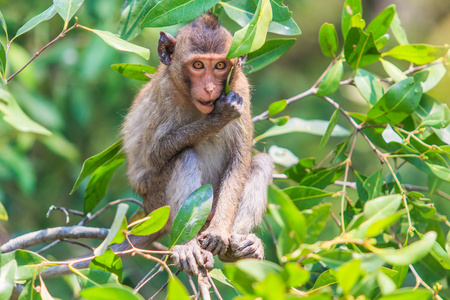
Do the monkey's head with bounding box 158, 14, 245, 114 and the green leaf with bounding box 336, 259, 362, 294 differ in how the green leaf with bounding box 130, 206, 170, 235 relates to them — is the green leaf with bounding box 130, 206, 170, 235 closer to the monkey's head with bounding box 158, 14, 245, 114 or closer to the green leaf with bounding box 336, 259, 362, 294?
the green leaf with bounding box 336, 259, 362, 294

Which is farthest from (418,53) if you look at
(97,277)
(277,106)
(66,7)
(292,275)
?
(97,277)

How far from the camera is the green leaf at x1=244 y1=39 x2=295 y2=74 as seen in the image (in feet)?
14.6

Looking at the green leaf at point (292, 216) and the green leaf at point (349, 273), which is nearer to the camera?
the green leaf at point (349, 273)

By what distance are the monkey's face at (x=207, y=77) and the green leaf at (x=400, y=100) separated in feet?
3.70

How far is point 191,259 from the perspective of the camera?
3.47 metres

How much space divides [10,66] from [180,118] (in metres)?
2.99

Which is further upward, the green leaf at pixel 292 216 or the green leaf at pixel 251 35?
the green leaf at pixel 251 35

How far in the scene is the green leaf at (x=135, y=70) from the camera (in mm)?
4138

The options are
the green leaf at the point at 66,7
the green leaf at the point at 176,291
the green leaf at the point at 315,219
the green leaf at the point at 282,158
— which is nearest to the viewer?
the green leaf at the point at 176,291

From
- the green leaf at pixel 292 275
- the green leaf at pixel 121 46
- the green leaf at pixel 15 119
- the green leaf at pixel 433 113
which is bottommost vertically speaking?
the green leaf at pixel 433 113

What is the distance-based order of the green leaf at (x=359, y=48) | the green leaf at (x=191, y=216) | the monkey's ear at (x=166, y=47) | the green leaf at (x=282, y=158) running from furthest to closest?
1. the green leaf at (x=282, y=158)
2. the monkey's ear at (x=166, y=47)
3. the green leaf at (x=359, y=48)
4. the green leaf at (x=191, y=216)

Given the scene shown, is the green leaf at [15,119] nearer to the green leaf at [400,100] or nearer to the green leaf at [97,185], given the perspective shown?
the green leaf at [97,185]

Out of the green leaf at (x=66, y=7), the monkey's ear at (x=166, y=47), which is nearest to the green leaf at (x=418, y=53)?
the monkey's ear at (x=166, y=47)

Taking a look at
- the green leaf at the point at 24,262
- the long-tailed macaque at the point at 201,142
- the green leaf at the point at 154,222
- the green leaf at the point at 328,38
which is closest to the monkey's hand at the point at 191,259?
the long-tailed macaque at the point at 201,142
